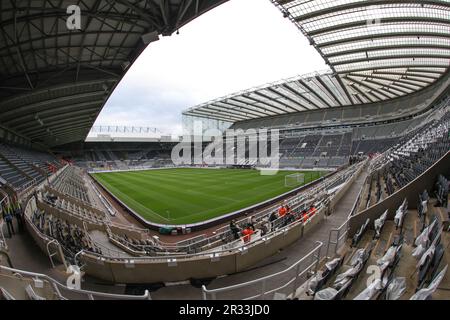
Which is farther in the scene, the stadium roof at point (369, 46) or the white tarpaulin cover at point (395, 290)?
the stadium roof at point (369, 46)

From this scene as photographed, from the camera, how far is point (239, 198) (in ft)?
75.2

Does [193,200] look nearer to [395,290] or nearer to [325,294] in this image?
[325,294]

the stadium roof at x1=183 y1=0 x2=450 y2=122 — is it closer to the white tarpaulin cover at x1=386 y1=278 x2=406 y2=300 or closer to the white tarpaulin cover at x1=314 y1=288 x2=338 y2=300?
the white tarpaulin cover at x1=386 y1=278 x2=406 y2=300

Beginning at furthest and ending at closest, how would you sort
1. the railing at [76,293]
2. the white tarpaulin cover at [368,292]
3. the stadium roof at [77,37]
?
the stadium roof at [77,37]
the white tarpaulin cover at [368,292]
the railing at [76,293]

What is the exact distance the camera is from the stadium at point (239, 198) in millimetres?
5621

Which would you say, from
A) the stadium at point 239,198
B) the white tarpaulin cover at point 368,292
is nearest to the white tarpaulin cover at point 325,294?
the stadium at point 239,198

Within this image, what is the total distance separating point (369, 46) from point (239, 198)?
24.3 metres

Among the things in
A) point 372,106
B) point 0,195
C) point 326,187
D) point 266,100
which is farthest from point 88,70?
point 372,106

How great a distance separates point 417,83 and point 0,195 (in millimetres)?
59936

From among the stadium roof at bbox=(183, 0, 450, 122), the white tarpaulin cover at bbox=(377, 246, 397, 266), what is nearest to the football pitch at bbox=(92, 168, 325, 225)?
the white tarpaulin cover at bbox=(377, 246, 397, 266)

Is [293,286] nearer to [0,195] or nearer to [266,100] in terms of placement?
[0,195]

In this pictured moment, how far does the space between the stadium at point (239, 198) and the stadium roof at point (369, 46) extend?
0.20 m

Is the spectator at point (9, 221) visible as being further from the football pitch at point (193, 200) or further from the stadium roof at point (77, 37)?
the football pitch at point (193, 200)

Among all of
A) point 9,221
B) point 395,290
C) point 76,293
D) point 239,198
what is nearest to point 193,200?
point 239,198
